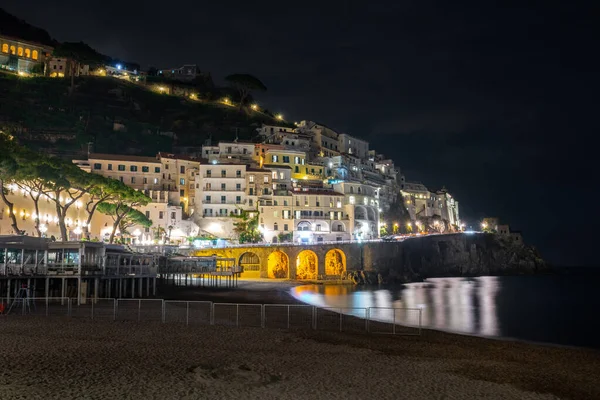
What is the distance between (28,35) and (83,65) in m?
39.8

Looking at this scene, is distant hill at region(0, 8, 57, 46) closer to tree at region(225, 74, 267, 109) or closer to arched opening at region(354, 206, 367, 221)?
tree at region(225, 74, 267, 109)

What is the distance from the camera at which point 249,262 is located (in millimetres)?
78875

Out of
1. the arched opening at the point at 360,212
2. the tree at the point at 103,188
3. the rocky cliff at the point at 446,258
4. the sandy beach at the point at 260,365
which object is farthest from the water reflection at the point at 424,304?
the arched opening at the point at 360,212

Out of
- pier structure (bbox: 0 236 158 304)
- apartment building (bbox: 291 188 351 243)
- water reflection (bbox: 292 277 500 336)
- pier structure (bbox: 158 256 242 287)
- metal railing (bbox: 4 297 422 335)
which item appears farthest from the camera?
apartment building (bbox: 291 188 351 243)

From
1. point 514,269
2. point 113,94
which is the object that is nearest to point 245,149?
point 113,94

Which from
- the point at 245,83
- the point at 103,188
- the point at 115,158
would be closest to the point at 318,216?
the point at 115,158

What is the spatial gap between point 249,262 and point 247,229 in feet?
24.2

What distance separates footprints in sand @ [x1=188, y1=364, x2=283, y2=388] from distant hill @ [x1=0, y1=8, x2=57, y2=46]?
185 metres

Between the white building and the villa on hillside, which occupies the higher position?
the villa on hillside

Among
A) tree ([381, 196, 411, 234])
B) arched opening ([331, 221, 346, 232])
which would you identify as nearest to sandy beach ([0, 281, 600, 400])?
arched opening ([331, 221, 346, 232])

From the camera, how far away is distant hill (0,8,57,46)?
172 m

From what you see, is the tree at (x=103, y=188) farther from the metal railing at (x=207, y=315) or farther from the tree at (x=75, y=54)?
the tree at (x=75, y=54)

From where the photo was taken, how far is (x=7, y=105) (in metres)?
117

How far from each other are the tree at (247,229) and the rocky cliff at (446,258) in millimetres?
18512
